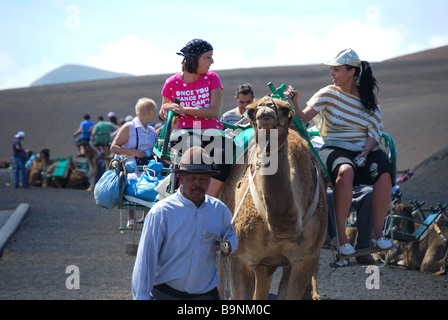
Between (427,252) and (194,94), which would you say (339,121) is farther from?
(427,252)

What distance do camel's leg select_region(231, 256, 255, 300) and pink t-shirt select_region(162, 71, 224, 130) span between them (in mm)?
1489

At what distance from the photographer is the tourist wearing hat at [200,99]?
7.29 meters

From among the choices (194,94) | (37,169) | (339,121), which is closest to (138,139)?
(194,94)

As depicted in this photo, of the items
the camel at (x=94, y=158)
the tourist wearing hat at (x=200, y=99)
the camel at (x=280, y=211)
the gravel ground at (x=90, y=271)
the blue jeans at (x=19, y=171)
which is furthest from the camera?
the blue jeans at (x=19, y=171)

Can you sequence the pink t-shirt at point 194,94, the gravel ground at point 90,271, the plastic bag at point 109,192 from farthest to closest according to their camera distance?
the gravel ground at point 90,271, the plastic bag at point 109,192, the pink t-shirt at point 194,94

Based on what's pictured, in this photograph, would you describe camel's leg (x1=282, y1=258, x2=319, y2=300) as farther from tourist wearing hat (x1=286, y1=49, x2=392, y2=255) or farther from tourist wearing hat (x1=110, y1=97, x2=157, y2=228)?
tourist wearing hat (x1=110, y1=97, x2=157, y2=228)

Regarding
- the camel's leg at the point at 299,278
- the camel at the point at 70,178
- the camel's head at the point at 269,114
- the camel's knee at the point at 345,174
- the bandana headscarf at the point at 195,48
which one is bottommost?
the camel at the point at 70,178

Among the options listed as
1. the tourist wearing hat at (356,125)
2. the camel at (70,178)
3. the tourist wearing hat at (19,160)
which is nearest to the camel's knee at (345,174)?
the tourist wearing hat at (356,125)

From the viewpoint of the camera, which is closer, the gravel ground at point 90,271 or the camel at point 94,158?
the gravel ground at point 90,271

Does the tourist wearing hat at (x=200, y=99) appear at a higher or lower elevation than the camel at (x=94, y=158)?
higher

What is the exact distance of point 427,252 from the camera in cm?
1300

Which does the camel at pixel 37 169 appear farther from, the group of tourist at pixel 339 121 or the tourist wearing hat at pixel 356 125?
the tourist wearing hat at pixel 356 125

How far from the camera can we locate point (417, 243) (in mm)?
13039

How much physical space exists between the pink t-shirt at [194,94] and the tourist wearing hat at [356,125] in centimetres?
101
